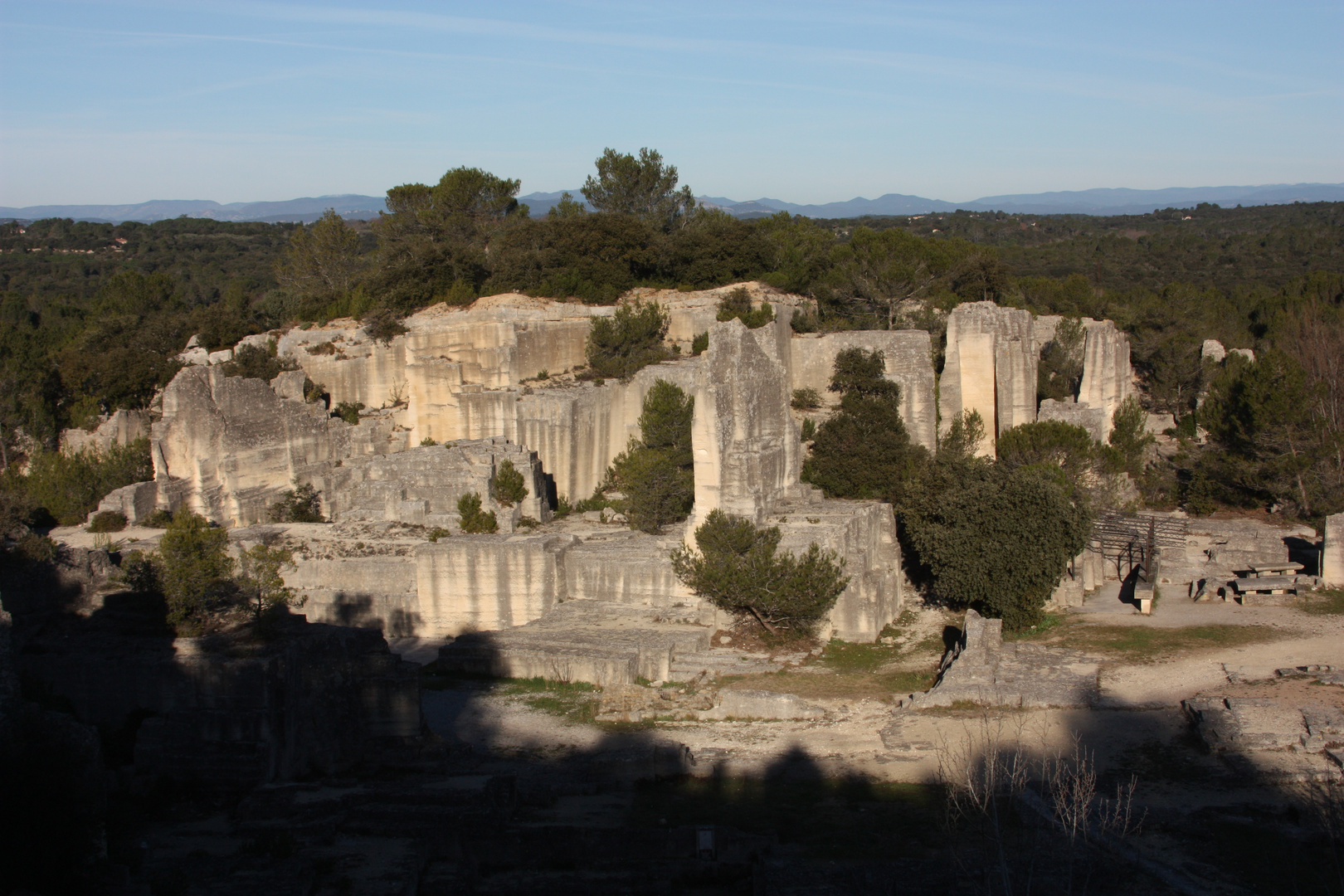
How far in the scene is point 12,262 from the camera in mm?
60938

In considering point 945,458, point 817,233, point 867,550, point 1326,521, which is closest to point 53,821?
point 867,550

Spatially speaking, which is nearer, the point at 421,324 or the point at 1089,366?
the point at 1089,366

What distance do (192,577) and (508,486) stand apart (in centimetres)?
748

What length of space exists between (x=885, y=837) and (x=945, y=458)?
11276 mm

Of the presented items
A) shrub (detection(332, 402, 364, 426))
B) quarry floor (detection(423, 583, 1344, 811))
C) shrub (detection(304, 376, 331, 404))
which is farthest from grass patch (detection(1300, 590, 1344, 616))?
shrub (detection(304, 376, 331, 404))

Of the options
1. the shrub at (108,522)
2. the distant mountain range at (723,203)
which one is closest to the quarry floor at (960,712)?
the shrub at (108,522)

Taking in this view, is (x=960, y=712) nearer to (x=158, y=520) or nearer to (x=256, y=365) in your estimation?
(x=158, y=520)

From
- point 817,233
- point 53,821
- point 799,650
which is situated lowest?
Result: point 799,650

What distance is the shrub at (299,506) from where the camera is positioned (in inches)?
862

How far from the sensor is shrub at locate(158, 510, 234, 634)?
13359 millimetres

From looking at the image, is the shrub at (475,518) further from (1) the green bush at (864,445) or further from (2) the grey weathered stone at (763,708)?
(2) the grey weathered stone at (763,708)

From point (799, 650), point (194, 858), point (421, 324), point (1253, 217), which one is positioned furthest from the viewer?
point (1253, 217)

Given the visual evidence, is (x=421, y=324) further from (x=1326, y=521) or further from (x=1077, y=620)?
(x=1326, y=521)

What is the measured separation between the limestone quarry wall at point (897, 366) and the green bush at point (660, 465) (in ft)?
8.92
